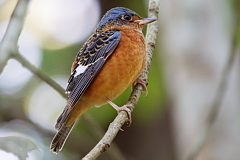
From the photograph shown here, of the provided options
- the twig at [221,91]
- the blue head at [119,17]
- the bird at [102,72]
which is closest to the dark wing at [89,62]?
the bird at [102,72]

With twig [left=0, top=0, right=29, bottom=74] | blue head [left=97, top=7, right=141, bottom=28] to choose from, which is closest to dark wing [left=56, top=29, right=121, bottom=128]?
blue head [left=97, top=7, right=141, bottom=28]

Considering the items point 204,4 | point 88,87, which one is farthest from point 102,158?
point 204,4

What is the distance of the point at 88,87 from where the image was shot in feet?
14.9

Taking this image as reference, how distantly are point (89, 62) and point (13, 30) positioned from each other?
192cm

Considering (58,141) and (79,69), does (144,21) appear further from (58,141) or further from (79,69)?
(58,141)

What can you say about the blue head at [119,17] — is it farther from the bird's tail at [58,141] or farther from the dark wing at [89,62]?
the bird's tail at [58,141]

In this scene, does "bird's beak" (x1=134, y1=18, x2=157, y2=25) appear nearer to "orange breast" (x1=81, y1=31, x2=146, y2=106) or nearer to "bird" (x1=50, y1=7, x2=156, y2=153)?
"bird" (x1=50, y1=7, x2=156, y2=153)

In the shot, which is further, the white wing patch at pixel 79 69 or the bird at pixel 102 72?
the white wing patch at pixel 79 69

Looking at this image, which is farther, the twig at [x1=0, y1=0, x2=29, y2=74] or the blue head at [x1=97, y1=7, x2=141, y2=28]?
the blue head at [x1=97, y1=7, x2=141, y2=28]

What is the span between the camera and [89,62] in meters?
4.62

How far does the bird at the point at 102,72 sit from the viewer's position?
436 centimetres

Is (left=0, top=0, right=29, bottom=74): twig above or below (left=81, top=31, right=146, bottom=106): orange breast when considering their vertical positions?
above

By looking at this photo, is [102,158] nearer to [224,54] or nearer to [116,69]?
[116,69]

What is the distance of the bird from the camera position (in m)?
4.36
